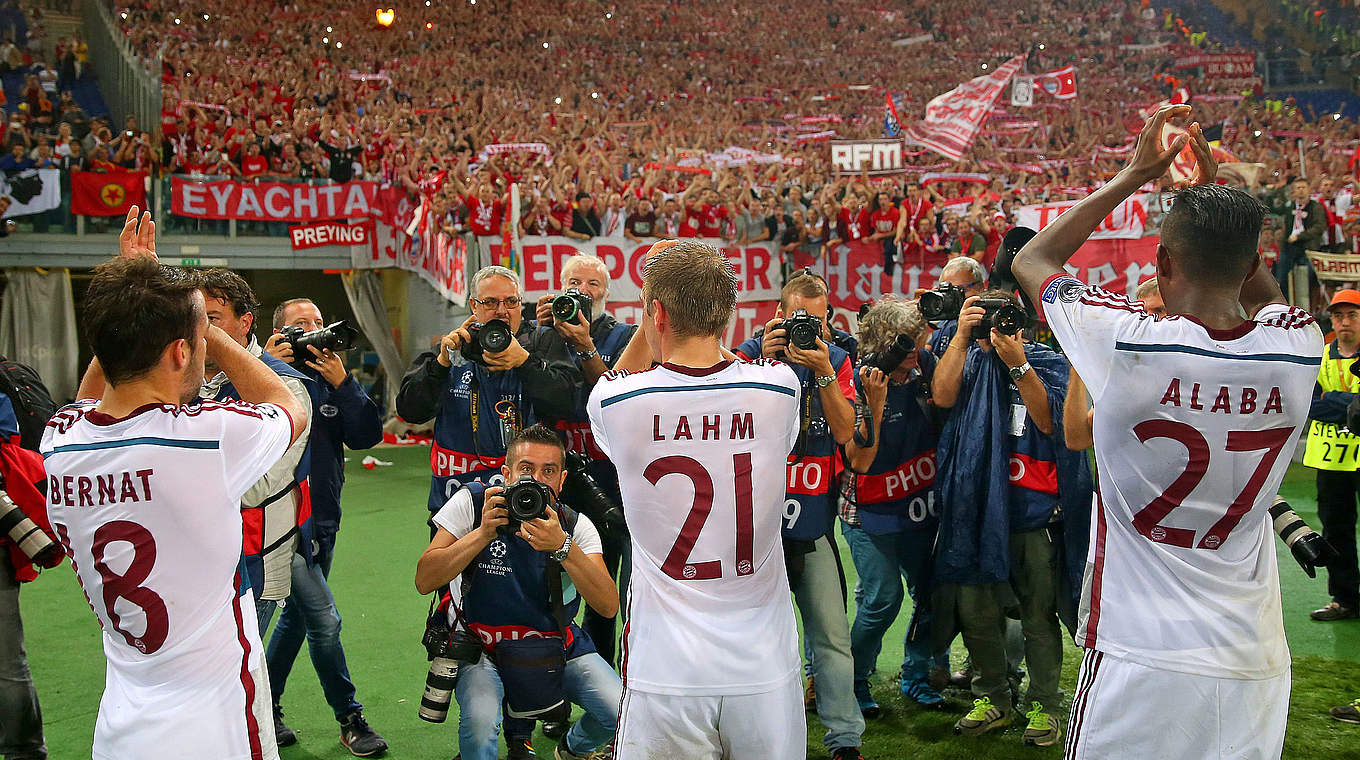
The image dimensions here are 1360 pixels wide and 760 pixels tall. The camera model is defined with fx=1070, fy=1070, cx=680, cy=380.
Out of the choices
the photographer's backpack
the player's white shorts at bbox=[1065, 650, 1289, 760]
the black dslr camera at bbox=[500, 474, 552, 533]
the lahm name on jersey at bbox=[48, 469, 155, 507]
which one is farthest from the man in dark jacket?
the lahm name on jersey at bbox=[48, 469, 155, 507]

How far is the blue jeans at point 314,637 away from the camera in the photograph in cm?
443

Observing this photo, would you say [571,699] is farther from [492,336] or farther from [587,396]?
[492,336]

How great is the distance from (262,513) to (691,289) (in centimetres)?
191

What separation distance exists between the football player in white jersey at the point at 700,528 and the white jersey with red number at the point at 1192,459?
765 mm

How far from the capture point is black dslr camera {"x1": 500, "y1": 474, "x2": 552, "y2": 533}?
10.2ft

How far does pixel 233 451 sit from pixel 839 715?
2.71 m

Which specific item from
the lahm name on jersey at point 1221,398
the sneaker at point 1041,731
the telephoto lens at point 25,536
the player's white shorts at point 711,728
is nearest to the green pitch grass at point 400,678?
the sneaker at point 1041,731

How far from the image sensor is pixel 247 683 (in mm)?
2449

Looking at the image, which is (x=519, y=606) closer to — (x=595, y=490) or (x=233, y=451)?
(x=595, y=490)

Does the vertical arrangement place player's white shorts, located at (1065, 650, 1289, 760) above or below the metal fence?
below

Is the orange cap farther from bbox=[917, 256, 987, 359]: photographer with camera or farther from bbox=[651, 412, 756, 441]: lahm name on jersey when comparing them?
bbox=[651, 412, 756, 441]: lahm name on jersey

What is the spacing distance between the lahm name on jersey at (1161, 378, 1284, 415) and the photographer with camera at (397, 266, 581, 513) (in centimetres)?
260

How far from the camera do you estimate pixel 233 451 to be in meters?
2.38

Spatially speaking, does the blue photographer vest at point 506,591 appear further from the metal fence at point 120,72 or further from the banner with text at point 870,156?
the metal fence at point 120,72
